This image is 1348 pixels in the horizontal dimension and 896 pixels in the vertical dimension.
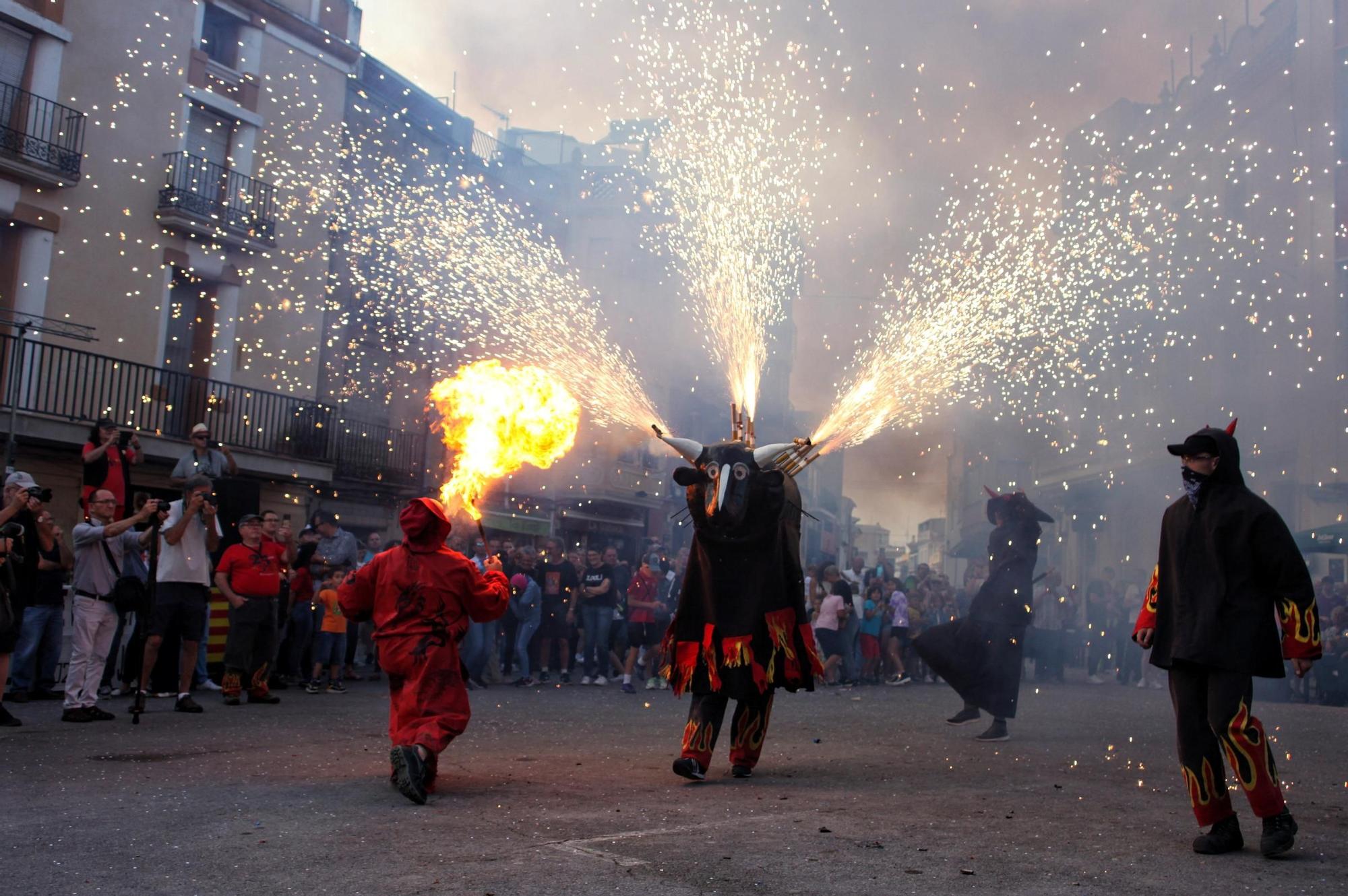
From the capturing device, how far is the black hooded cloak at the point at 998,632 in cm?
946

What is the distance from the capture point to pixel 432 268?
2425 centimetres

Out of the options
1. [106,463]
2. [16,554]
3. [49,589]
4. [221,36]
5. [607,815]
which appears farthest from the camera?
[221,36]

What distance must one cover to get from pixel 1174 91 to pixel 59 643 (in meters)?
27.4

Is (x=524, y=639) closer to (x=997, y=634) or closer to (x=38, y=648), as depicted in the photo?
(x=38, y=648)

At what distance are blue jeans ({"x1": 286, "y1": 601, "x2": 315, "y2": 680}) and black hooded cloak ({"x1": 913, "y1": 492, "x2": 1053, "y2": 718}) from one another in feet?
20.2

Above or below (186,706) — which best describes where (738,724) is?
above

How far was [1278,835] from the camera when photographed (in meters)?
4.85

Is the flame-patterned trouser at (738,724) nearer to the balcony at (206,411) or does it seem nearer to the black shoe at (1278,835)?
the black shoe at (1278,835)

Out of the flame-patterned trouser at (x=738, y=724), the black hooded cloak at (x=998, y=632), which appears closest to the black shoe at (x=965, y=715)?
the black hooded cloak at (x=998, y=632)

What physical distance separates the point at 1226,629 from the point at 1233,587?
19 cm

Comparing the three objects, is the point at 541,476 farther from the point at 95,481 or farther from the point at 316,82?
the point at 95,481

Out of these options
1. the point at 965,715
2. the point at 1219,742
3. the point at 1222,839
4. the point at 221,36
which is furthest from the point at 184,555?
the point at 221,36

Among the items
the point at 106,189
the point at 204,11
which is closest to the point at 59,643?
the point at 106,189

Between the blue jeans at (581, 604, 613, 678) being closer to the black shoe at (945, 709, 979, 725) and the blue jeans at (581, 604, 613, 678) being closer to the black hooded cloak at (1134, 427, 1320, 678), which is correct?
the black shoe at (945, 709, 979, 725)
